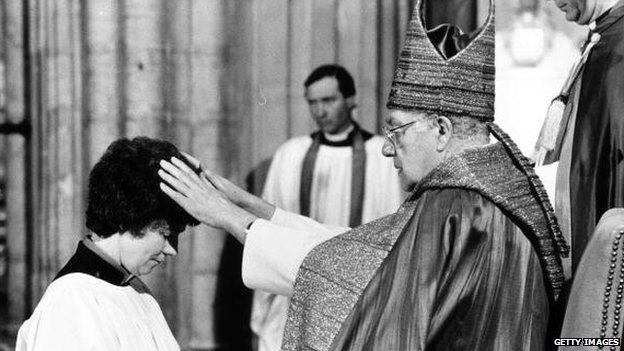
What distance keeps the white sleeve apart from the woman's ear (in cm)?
51

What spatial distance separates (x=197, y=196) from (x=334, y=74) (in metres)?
3.14

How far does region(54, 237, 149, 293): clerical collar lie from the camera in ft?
10.9

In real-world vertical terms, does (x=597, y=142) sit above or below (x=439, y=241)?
above

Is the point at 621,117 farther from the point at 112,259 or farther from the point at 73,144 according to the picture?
the point at 73,144

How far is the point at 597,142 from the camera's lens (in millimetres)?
3355

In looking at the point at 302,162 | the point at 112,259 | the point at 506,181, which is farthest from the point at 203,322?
the point at 506,181

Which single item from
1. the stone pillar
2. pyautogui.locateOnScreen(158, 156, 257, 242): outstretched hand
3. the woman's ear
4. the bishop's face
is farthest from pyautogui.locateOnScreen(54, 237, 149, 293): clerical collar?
the stone pillar

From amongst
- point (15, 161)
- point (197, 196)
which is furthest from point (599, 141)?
point (15, 161)

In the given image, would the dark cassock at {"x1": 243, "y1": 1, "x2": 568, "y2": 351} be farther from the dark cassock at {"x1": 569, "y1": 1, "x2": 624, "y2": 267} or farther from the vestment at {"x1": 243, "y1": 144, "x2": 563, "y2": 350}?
the dark cassock at {"x1": 569, "y1": 1, "x2": 624, "y2": 267}

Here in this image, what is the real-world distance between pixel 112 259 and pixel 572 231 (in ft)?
3.85

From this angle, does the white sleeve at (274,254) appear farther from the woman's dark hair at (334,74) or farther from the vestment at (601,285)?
the woman's dark hair at (334,74)

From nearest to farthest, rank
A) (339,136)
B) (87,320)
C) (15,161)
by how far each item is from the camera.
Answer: (87,320) < (15,161) < (339,136)

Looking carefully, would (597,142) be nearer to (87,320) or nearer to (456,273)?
(456,273)

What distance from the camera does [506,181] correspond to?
10.3 ft
